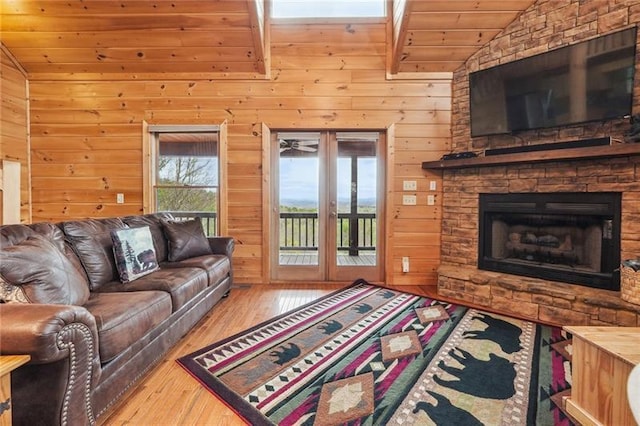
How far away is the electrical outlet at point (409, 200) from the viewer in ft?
12.4

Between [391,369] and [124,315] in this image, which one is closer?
[124,315]

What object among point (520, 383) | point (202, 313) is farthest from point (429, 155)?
point (202, 313)

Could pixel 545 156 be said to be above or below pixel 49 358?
above

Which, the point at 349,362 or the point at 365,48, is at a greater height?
the point at 365,48

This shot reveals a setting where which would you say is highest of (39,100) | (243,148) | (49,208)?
(39,100)

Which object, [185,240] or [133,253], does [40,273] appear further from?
[185,240]

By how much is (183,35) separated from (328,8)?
1778 millimetres

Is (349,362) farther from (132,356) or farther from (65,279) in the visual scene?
(65,279)

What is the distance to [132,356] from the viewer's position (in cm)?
164

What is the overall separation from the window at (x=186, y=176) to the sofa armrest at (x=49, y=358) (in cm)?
274

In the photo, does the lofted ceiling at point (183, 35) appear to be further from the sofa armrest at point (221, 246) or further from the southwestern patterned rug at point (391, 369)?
the southwestern patterned rug at point (391, 369)

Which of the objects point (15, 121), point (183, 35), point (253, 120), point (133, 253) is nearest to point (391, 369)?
point (133, 253)

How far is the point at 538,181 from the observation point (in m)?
2.98

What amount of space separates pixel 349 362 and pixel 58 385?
1.49 metres
